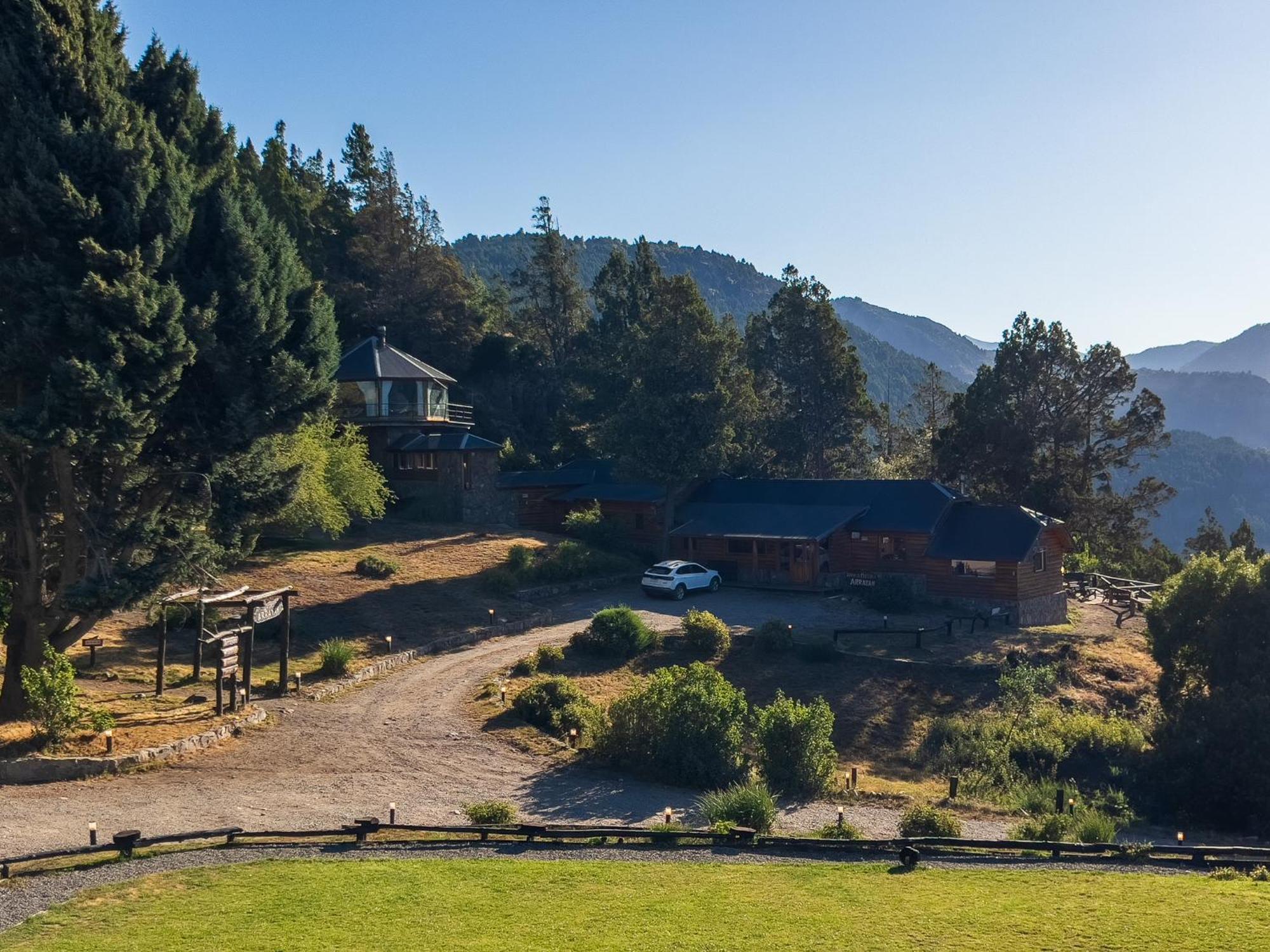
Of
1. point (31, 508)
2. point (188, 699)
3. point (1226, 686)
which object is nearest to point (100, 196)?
point (31, 508)

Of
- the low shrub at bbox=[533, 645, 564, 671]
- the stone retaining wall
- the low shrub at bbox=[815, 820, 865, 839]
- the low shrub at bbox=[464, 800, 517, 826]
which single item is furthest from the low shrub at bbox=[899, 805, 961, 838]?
the low shrub at bbox=[533, 645, 564, 671]

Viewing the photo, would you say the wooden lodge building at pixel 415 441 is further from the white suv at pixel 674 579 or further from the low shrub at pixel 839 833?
the low shrub at pixel 839 833

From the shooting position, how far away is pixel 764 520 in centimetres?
4656

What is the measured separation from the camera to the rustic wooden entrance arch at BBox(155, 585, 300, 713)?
22.8 meters

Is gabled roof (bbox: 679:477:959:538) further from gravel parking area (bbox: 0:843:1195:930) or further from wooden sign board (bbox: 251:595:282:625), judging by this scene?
gravel parking area (bbox: 0:843:1195:930)

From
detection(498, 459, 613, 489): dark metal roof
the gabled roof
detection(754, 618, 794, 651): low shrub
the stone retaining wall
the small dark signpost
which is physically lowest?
the stone retaining wall

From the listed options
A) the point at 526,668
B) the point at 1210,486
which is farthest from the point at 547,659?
the point at 1210,486

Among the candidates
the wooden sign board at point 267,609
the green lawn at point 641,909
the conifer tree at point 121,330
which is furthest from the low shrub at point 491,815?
the wooden sign board at point 267,609

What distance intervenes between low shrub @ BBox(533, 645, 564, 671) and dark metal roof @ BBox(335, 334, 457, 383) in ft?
88.5

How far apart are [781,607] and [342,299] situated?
132 feet

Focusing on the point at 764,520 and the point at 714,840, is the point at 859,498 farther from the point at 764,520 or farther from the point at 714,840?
the point at 714,840

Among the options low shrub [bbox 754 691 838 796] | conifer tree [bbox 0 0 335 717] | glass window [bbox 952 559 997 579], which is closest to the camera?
conifer tree [bbox 0 0 335 717]

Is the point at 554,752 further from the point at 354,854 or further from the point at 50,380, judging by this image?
the point at 50,380

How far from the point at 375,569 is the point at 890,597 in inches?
807
